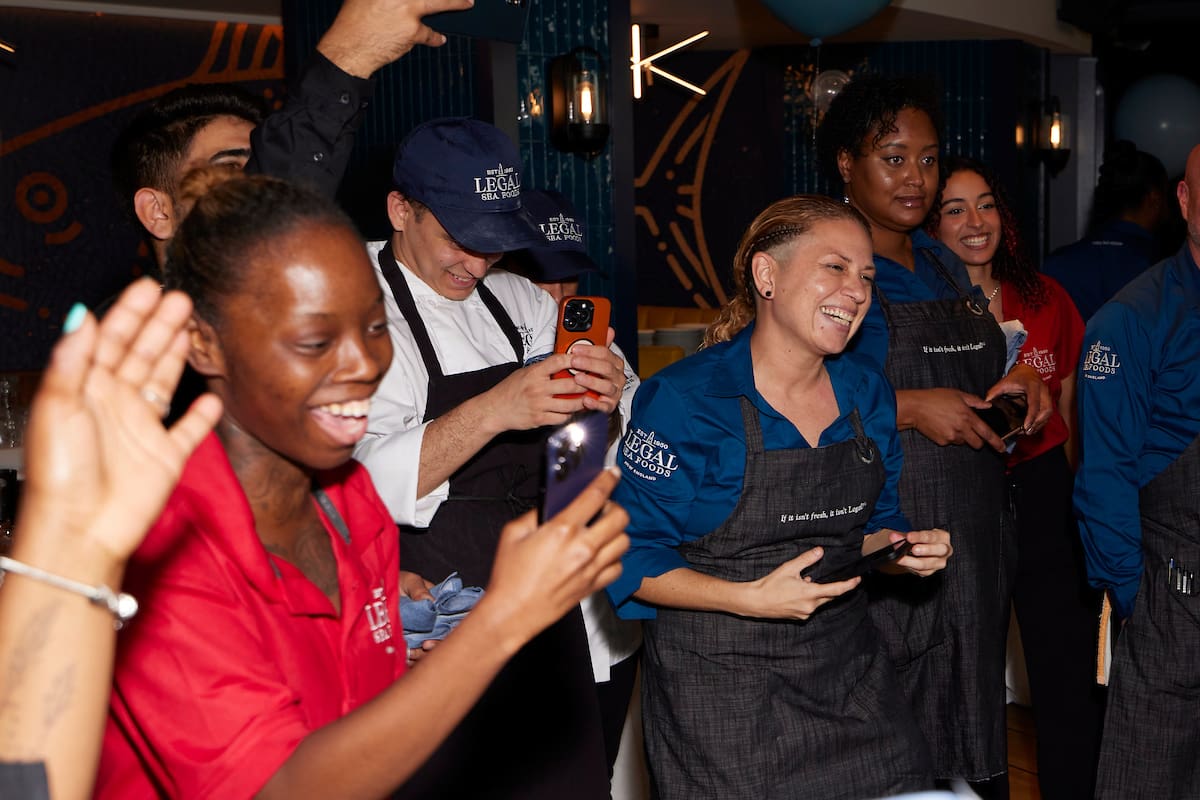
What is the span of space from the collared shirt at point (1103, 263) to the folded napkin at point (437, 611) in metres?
3.08

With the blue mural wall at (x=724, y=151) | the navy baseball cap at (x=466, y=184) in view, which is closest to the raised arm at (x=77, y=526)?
the navy baseball cap at (x=466, y=184)

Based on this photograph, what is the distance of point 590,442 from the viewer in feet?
3.62

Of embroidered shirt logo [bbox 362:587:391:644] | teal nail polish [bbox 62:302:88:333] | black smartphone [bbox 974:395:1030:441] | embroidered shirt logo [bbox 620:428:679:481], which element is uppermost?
teal nail polish [bbox 62:302:88:333]

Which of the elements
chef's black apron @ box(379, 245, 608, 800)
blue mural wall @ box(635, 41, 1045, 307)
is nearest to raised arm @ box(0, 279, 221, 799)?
chef's black apron @ box(379, 245, 608, 800)

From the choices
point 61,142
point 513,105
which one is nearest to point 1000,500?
point 513,105

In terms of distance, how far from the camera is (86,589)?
82 cm

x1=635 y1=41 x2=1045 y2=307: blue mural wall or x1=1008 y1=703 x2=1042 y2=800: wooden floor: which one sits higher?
x1=635 y1=41 x2=1045 y2=307: blue mural wall

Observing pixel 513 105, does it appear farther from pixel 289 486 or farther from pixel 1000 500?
pixel 289 486

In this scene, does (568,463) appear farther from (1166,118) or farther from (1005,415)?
(1166,118)

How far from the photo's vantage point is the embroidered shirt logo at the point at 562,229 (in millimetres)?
2984

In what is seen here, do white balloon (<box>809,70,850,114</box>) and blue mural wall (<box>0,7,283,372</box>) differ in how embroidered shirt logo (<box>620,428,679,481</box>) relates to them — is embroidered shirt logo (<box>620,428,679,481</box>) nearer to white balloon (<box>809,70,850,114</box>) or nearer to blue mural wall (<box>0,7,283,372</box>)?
blue mural wall (<box>0,7,283,372</box>)

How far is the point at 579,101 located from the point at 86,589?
12.5 ft

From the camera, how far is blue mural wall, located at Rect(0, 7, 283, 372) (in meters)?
6.43

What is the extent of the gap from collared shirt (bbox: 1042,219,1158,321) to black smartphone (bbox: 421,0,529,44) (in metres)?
3.02
